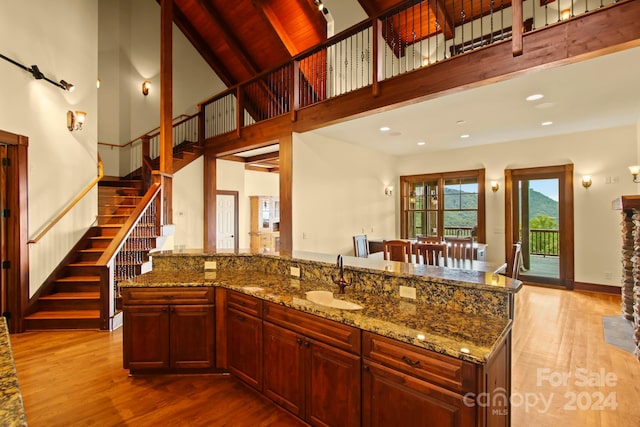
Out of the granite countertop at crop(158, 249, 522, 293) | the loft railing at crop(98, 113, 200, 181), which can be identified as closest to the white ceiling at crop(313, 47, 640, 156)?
the granite countertop at crop(158, 249, 522, 293)

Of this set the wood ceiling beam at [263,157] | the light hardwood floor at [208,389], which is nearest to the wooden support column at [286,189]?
the wood ceiling beam at [263,157]

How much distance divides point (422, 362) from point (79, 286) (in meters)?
4.92

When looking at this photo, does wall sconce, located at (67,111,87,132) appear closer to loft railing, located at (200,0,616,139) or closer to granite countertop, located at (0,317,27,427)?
loft railing, located at (200,0,616,139)

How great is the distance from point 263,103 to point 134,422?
6.63m

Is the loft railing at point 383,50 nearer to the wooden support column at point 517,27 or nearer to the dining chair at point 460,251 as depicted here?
the wooden support column at point 517,27

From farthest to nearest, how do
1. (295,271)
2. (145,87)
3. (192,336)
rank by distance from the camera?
(145,87)
(295,271)
(192,336)

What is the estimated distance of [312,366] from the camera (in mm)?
1901

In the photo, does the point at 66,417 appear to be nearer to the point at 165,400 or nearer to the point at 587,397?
the point at 165,400

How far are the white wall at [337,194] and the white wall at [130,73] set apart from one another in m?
4.62

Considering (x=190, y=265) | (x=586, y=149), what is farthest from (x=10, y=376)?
(x=586, y=149)

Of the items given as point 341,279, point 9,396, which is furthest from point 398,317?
point 9,396

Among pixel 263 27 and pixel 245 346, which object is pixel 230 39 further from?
pixel 245 346

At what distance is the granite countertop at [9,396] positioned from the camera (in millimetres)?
841

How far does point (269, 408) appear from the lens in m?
2.25
